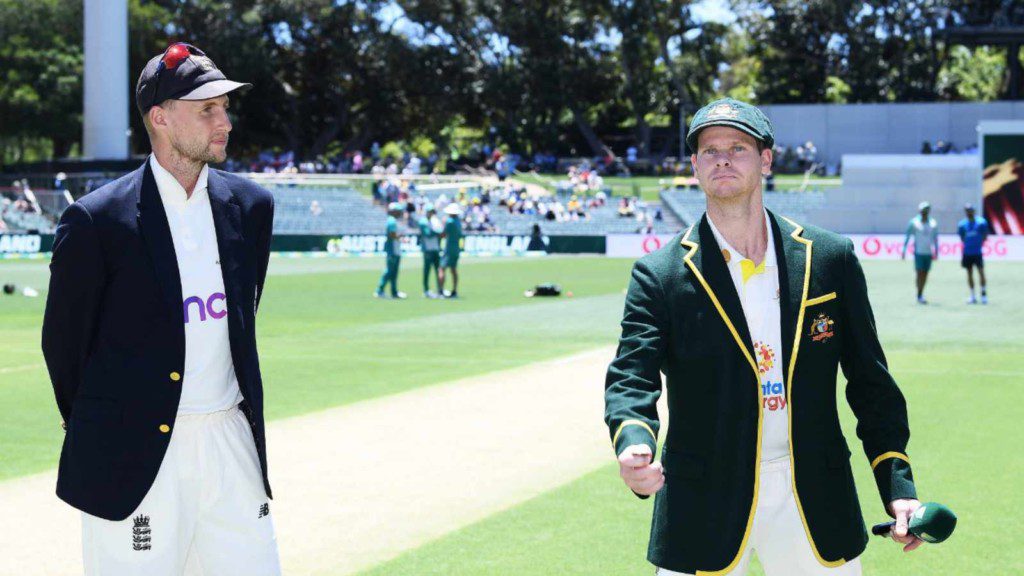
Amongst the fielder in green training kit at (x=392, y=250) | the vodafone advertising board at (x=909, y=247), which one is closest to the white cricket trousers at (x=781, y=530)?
the fielder in green training kit at (x=392, y=250)

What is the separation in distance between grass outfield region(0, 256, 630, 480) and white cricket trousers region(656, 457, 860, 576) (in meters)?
6.83

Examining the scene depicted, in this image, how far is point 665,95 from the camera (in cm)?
8094

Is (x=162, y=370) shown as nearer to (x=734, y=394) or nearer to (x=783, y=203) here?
(x=734, y=394)

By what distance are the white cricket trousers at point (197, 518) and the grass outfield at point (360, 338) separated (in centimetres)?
568

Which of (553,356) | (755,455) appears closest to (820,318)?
(755,455)

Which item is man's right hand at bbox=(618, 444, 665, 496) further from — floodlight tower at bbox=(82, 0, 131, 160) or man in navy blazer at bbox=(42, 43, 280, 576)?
floodlight tower at bbox=(82, 0, 131, 160)

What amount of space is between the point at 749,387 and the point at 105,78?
65.2 meters

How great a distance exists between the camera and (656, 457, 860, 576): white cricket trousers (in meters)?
3.91

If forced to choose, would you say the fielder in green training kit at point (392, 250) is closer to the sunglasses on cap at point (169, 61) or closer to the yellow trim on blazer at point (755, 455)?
the sunglasses on cap at point (169, 61)

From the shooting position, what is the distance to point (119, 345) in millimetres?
4242

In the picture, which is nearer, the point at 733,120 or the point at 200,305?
the point at 733,120

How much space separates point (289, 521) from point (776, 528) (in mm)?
4614

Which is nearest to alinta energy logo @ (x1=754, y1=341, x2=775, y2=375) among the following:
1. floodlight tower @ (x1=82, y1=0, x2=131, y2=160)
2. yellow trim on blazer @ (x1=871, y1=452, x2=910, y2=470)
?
→ yellow trim on blazer @ (x1=871, y1=452, x2=910, y2=470)

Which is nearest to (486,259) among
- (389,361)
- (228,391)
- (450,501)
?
(389,361)
